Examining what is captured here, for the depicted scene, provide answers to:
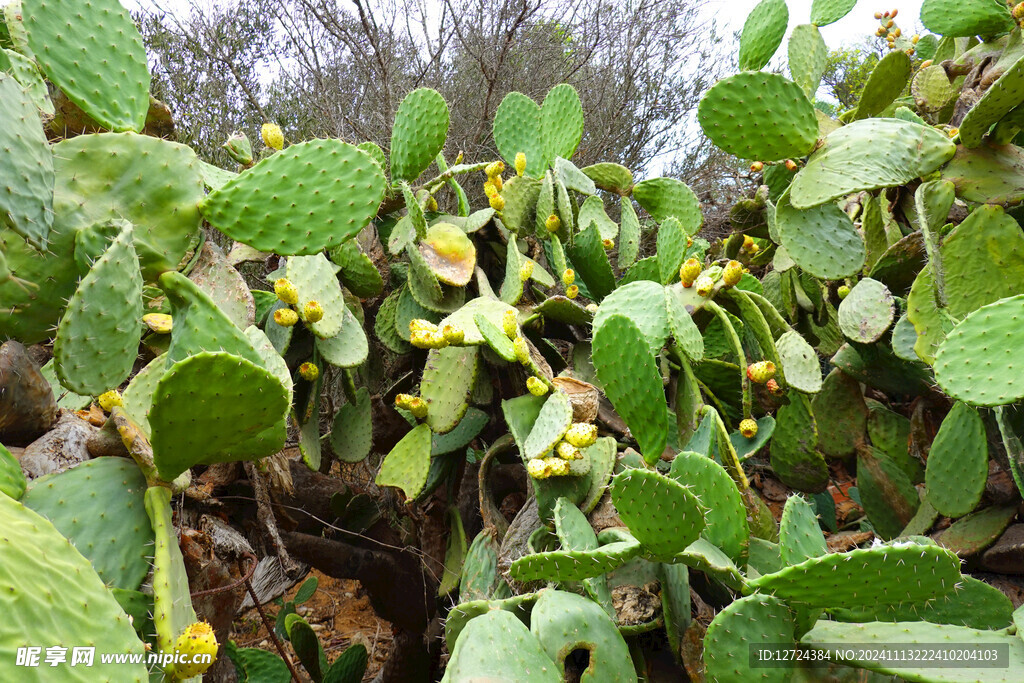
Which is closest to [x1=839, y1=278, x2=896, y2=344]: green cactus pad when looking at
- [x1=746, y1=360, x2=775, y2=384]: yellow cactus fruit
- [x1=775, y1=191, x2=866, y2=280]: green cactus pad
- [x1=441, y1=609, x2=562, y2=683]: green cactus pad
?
[x1=775, y1=191, x2=866, y2=280]: green cactus pad

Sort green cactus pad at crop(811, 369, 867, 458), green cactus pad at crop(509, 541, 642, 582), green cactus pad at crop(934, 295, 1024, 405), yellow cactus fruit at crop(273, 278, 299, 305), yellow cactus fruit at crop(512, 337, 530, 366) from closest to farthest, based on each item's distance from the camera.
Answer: green cactus pad at crop(509, 541, 642, 582)
green cactus pad at crop(934, 295, 1024, 405)
yellow cactus fruit at crop(512, 337, 530, 366)
yellow cactus fruit at crop(273, 278, 299, 305)
green cactus pad at crop(811, 369, 867, 458)

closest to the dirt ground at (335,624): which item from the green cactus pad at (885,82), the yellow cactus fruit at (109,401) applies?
the yellow cactus fruit at (109,401)

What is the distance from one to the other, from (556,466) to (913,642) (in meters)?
0.57

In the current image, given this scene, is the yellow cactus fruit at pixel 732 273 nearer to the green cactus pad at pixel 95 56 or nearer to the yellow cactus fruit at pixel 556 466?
the yellow cactus fruit at pixel 556 466

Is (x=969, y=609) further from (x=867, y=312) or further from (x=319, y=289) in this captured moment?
(x=319, y=289)

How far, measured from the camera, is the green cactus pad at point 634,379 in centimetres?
114

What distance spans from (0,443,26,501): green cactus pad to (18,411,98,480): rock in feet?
0.50

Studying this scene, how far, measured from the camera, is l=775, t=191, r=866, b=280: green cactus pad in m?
1.63

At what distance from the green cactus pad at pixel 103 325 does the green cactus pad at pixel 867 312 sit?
1.64 metres

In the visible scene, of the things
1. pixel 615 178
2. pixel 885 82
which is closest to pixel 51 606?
pixel 615 178

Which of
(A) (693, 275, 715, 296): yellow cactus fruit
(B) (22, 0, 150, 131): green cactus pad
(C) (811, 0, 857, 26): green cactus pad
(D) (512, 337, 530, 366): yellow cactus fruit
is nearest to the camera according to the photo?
(B) (22, 0, 150, 131): green cactus pad

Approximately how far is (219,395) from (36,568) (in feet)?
0.90

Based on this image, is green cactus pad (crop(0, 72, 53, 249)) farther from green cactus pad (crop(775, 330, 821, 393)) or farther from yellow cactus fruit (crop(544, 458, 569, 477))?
green cactus pad (crop(775, 330, 821, 393))

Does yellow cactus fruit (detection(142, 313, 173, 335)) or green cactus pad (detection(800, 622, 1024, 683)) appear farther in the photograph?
yellow cactus fruit (detection(142, 313, 173, 335))
